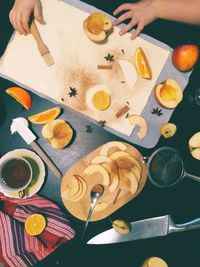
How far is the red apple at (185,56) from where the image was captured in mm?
1107

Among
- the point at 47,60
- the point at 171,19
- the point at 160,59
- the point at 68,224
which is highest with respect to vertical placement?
the point at 171,19

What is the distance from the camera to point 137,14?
118 cm

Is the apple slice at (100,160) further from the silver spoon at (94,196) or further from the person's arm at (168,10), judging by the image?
the person's arm at (168,10)

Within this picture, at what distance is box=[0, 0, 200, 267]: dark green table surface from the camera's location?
1125 mm

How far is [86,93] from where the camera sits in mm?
1148

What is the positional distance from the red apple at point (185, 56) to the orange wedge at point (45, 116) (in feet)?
1.54

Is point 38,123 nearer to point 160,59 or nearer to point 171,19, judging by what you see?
point 160,59

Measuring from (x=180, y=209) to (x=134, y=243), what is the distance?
210mm

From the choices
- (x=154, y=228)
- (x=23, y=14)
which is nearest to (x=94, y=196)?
(x=154, y=228)

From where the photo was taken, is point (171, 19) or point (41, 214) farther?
point (171, 19)

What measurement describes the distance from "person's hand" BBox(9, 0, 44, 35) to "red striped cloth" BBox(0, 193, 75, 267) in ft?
1.95

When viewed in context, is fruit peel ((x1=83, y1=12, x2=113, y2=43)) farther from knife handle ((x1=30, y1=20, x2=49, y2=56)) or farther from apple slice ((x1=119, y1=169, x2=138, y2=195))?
apple slice ((x1=119, y1=169, x2=138, y2=195))

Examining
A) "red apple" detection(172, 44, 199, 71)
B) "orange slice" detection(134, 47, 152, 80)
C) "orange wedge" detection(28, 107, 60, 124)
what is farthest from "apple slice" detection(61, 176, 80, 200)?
"red apple" detection(172, 44, 199, 71)

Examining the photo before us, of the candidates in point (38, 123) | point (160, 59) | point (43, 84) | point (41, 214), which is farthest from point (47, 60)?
point (41, 214)
